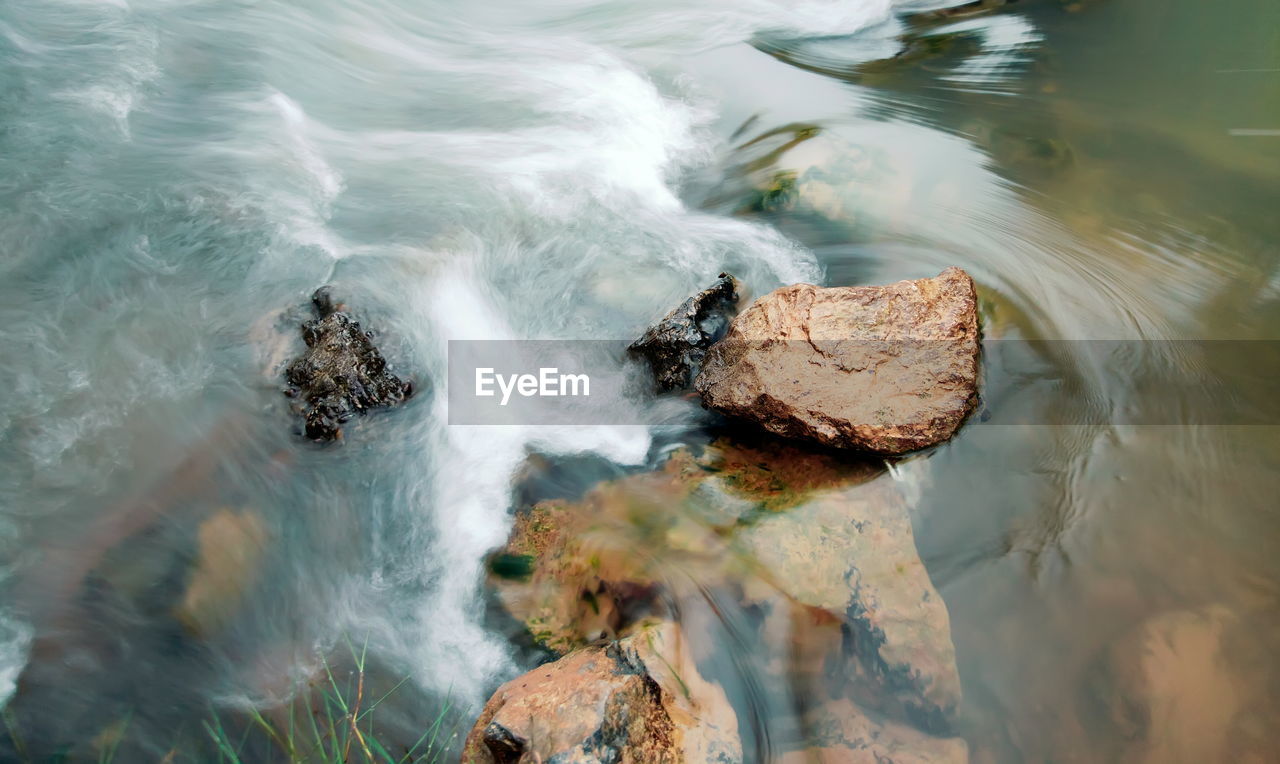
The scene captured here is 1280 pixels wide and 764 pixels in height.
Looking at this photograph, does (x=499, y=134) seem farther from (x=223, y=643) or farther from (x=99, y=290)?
(x=223, y=643)

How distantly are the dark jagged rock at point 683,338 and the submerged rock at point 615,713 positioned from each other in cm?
171

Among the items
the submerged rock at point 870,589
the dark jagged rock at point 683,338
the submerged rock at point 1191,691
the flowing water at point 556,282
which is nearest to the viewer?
the submerged rock at point 1191,691

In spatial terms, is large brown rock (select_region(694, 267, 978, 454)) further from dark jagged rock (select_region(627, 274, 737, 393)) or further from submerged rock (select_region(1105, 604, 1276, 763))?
submerged rock (select_region(1105, 604, 1276, 763))

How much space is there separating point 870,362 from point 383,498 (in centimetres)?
295

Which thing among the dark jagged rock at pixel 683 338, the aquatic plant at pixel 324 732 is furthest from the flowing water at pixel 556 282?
the dark jagged rock at pixel 683 338

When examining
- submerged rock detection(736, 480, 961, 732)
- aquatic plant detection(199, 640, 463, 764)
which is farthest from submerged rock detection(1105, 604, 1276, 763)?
aquatic plant detection(199, 640, 463, 764)

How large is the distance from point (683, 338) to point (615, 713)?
2385 millimetres

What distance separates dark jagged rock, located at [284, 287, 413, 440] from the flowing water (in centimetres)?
14

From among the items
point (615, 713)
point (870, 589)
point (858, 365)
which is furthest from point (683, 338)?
point (615, 713)

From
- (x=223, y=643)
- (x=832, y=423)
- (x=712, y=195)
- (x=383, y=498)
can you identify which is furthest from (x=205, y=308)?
(x=832, y=423)

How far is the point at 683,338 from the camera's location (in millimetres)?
4691

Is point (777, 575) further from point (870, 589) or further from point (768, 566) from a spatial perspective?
point (870, 589)

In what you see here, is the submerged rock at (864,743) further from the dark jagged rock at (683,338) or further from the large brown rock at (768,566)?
the dark jagged rock at (683,338)

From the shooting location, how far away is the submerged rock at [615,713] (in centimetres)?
286
